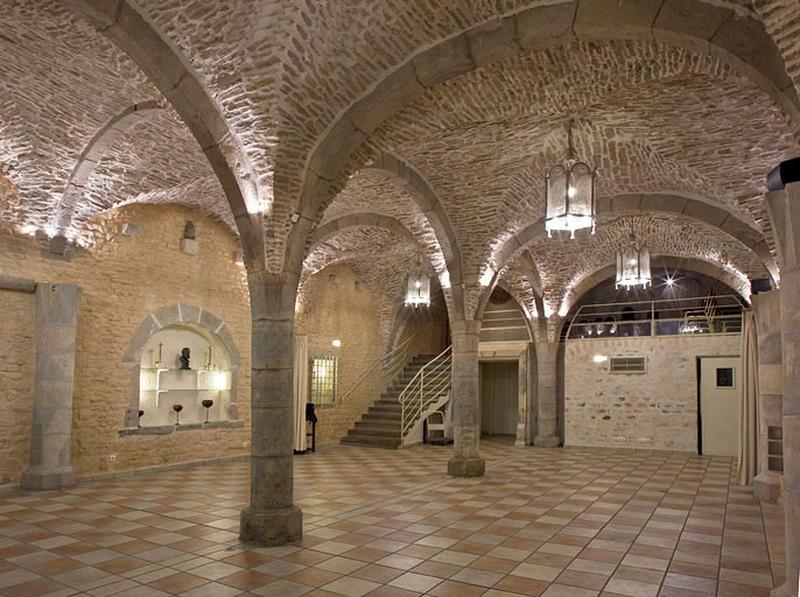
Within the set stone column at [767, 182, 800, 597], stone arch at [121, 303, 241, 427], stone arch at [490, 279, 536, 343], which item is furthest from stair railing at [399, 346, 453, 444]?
stone column at [767, 182, 800, 597]

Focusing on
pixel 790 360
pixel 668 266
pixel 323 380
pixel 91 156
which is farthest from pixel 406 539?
pixel 668 266

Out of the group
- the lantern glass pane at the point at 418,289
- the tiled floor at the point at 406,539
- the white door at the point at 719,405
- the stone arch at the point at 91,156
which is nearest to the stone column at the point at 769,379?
the tiled floor at the point at 406,539

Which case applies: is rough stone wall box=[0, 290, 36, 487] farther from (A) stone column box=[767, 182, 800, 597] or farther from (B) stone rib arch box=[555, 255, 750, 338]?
(B) stone rib arch box=[555, 255, 750, 338]

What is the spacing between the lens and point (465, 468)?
29.2 ft

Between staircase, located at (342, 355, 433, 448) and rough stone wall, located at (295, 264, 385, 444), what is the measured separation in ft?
0.61

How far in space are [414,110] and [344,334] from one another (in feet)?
27.9

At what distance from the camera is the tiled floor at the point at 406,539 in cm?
414

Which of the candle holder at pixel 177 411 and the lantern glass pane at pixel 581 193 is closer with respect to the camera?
the lantern glass pane at pixel 581 193

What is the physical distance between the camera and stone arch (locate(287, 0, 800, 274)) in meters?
3.84

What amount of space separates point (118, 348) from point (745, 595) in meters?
8.33

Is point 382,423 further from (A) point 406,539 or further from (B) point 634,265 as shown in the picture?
(A) point 406,539

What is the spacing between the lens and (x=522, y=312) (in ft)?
47.9

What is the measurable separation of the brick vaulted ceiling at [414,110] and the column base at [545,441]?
20.0ft

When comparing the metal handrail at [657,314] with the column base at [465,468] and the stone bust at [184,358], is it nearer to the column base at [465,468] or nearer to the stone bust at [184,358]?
the column base at [465,468]
